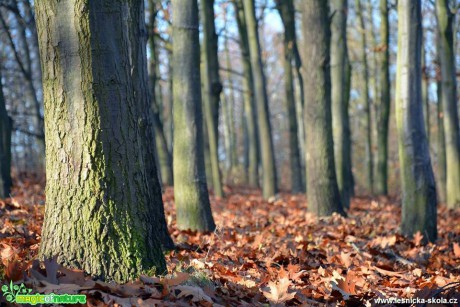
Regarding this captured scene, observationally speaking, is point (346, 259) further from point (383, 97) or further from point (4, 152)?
point (383, 97)

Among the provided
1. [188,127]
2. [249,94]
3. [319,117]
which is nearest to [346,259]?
[188,127]

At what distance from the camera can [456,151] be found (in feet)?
47.0

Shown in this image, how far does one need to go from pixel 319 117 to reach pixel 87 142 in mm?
7058

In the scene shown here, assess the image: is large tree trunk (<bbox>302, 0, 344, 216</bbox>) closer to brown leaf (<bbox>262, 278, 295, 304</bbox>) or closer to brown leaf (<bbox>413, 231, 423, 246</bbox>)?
brown leaf (<bbox>413, 231, 423, 246</bbox>)

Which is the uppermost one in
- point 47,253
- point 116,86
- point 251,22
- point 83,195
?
point 251,22

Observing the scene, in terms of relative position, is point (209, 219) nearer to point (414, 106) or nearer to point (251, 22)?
point (414, 106)

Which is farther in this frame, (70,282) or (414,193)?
(414,193)

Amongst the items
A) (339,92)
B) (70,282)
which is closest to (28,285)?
(70,282)

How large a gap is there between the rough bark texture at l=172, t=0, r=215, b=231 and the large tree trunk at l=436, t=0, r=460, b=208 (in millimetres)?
8451

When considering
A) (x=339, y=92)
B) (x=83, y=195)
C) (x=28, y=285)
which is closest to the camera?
(x=28, y=285)

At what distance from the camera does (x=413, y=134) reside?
8.24m

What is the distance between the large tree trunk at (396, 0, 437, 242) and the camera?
27.0 ft

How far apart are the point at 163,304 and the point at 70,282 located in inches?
25.6

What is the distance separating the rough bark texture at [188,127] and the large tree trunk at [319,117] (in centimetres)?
309
